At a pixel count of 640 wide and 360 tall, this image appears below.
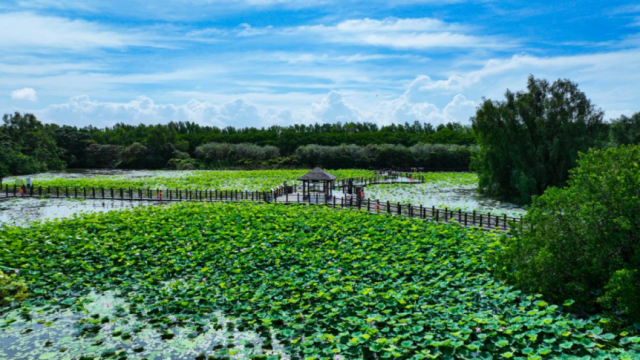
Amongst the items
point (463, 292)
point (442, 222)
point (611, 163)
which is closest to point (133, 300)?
point (463, 292)

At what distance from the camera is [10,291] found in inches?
419

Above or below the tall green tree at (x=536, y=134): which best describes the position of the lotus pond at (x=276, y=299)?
below

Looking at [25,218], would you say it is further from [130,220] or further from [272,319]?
[272,319]

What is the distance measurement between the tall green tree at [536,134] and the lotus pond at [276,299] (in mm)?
15343

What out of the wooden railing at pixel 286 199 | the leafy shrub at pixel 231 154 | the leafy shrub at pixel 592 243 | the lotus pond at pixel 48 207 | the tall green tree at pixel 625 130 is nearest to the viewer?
the leafy shrub at pixel 592 243

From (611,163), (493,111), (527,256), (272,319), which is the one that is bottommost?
(272,319)

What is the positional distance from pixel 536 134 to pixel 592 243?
75.9 ft

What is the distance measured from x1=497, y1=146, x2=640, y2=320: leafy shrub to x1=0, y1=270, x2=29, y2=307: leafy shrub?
38.9ft

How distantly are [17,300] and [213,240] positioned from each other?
6.28 meters

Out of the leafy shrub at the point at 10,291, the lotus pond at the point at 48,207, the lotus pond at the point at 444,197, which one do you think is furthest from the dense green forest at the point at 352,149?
the leafy shrub at the point at 10,291

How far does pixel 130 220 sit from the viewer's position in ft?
60.2

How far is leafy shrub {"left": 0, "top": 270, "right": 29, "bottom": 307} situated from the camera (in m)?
10.2

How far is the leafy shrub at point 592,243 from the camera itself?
28.8 ft

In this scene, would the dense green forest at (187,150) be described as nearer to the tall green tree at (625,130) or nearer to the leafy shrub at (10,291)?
the tall green tree at (625,130)
